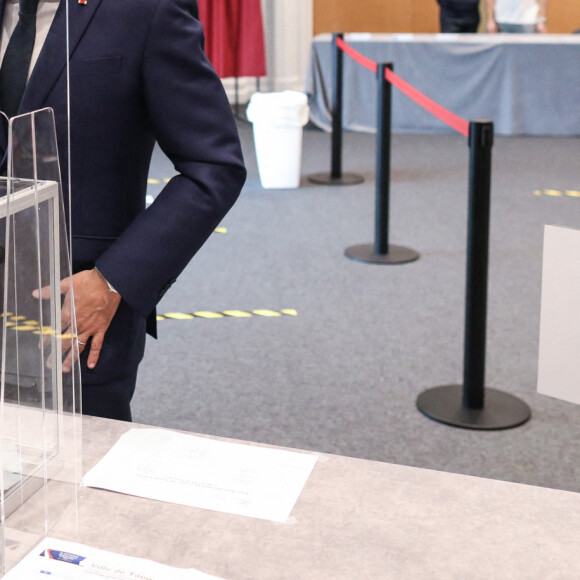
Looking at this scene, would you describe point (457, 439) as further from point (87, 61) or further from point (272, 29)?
point (272, 29)

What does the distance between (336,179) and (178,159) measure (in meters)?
4.36

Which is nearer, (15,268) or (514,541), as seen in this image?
(15,268)

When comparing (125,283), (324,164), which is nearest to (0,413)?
(125,283)

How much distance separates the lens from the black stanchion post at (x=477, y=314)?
262 centimetres

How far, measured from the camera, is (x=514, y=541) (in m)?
0.97

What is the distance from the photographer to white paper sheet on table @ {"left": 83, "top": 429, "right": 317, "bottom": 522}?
1043 millimetres

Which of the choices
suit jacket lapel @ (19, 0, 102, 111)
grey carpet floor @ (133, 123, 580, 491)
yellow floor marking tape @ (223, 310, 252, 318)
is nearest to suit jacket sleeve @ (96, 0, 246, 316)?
suit jacket lapel @ (19, 0, 102, 111)

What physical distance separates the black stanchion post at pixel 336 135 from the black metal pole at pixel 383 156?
1.33m

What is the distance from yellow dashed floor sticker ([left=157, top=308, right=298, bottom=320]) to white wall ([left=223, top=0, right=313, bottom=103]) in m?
4.86

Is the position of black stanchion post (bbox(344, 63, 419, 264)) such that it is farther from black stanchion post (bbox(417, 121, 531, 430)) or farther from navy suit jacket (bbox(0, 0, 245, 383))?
navy suit jacket (bbox(0, 0, 245, 383))

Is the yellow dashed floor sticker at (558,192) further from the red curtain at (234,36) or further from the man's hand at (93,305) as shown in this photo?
the man's hand at (93,305)

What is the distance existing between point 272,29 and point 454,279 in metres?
4.89

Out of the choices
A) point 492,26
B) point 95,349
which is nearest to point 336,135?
point 492,26

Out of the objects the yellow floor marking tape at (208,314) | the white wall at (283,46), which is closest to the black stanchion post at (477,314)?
the yellow floor marking tape at (208,314)
